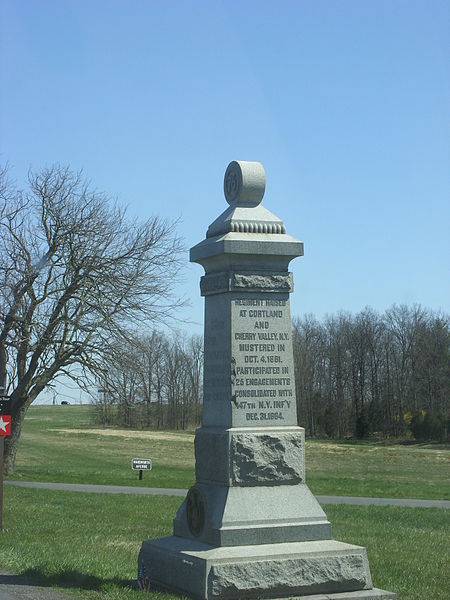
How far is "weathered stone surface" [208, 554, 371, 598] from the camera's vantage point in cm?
788

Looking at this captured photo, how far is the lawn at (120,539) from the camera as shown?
379 inches

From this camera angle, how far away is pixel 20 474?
31531 mm

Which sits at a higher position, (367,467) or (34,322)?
(34,322)

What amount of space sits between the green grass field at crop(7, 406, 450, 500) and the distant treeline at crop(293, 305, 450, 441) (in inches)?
1141

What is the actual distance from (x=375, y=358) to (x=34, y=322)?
236 ft

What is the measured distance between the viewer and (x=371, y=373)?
96375 mm

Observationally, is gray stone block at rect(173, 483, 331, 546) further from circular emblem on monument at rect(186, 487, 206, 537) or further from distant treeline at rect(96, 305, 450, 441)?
distant treeline at rect(96, 305, 450, 441)

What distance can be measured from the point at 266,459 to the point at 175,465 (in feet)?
115

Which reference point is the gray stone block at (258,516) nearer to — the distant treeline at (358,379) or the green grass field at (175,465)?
the green grass field at (175,465)

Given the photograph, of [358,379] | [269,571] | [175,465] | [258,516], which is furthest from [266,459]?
[358,379]

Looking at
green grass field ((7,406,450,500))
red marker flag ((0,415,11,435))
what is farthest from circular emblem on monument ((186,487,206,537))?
green grass field ((7,406,450,500))

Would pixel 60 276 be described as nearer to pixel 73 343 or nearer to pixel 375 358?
pixel 73 343

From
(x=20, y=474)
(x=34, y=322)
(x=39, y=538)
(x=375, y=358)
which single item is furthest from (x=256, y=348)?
(x=375, y=358)

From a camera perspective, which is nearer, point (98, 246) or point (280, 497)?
point (280, 497)
